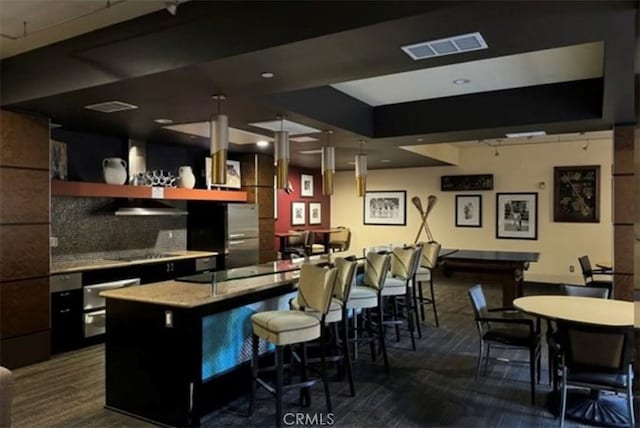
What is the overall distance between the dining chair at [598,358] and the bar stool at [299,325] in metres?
1.66

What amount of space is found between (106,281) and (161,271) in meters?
0.78

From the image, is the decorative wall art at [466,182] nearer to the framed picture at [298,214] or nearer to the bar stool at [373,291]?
the framed picture at [298,214]

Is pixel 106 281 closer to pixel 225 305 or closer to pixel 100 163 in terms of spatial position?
pixel 100 163

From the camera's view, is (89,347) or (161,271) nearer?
(89,347)

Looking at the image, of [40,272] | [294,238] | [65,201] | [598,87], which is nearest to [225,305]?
[40,272]

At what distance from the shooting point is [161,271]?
19.0 feet

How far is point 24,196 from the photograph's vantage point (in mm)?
4250

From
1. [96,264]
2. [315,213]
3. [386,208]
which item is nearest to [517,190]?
[386,208]

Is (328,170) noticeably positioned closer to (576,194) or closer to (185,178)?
(185,178)

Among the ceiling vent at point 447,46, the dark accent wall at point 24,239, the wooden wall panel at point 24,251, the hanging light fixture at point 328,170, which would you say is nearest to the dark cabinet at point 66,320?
the dark accent wall at point 24,239

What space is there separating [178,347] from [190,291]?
416 millimetres

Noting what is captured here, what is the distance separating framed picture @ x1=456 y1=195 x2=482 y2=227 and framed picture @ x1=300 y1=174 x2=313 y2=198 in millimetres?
3352

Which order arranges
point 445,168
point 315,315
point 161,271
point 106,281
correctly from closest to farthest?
1. point 315,315
2. point 106,281
3. point 161,271
4. point 445,168

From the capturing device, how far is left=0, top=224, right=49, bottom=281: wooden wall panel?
412 cm
